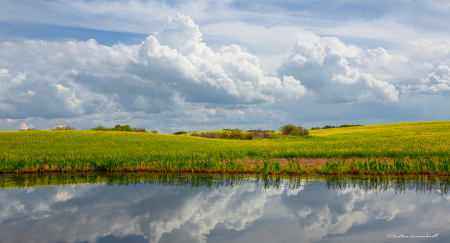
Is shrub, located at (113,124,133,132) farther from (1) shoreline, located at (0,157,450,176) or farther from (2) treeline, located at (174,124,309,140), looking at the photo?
(1) shoreline, located at (0,157,450,176)

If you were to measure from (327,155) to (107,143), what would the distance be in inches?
979

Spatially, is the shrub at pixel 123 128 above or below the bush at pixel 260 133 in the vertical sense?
above

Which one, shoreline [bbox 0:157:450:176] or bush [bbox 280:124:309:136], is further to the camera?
bush [bbox 280:124:309:136]

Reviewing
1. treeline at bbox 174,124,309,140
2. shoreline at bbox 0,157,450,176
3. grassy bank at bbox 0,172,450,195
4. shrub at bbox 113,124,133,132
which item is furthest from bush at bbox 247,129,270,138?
grassy bank at bbox 0,172,450,195

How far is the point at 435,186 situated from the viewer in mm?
14734

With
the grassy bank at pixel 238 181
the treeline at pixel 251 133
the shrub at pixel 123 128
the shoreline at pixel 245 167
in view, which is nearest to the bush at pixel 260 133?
the treeline at pixel 251 133

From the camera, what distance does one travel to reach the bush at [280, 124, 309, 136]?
6517 centimetres

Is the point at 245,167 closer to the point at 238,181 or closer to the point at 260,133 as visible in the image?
the point at 238,181

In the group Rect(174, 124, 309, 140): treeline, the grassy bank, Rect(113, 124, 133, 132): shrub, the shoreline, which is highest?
Rect(113, 124, 133, 132): shrub

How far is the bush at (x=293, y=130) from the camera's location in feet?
214

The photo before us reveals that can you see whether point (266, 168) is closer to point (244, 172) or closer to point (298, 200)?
point (244, 172)

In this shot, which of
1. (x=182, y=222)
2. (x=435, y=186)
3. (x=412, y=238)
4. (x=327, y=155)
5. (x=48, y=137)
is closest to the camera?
(x=412, y=238)

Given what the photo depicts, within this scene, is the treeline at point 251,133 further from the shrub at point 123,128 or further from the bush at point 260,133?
the shrub at point 123,128

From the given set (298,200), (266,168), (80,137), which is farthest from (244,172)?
(80,137)
